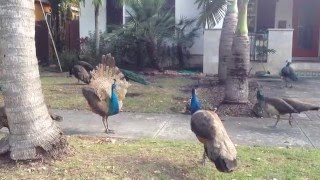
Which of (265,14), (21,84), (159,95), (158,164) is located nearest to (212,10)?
(159,95)

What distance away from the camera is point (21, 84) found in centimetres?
491

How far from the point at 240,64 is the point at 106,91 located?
308 cm

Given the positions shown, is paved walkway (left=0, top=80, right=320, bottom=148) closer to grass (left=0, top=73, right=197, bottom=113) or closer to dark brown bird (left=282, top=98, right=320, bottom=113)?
dark brown bird (left=282, top=98, right=320, bottom=113)

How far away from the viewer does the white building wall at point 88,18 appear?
17.7m

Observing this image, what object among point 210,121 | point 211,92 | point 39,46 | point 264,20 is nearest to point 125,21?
point 39,46

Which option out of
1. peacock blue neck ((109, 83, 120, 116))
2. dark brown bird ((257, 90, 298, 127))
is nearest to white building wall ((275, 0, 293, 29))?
dark brown bird ((257, 90, 298, 127))

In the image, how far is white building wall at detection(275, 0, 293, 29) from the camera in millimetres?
17547

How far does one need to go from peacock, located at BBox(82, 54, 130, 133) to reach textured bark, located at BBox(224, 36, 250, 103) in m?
2.39

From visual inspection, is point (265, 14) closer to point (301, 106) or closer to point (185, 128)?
point (301, 106)

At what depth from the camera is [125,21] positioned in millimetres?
17312

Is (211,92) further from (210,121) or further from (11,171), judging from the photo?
(11,171)

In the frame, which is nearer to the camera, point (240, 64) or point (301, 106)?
point (301, 106)

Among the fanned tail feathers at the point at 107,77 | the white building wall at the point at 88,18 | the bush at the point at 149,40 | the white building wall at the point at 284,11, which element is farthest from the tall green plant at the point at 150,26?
the fanned tail feathers at the point at 107,77

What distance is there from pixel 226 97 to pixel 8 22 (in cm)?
558
